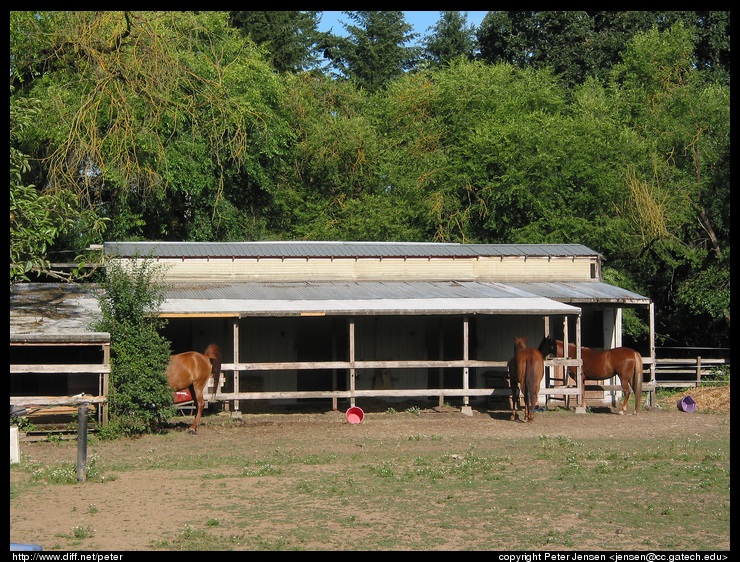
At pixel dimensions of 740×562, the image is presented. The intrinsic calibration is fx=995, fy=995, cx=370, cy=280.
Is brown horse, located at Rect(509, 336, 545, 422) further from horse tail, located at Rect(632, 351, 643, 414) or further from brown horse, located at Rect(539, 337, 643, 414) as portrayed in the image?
horse tail, located at Rect(632, 351, 643, 414)

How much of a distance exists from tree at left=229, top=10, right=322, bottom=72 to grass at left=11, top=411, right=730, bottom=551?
1195 inches

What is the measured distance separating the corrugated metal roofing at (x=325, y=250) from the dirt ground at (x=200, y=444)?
15.3 ft

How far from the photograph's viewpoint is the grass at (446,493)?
9.24 meters

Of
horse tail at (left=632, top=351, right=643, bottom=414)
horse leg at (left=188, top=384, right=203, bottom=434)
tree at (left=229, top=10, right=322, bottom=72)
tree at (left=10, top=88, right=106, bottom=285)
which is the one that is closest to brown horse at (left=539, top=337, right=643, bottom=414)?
horse tail at (left=632, top=351, right=643, bottom=414)

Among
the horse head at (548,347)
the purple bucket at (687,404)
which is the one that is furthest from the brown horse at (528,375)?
the purple bucket at (687,404)

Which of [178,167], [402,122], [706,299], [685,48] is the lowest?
[706,299]

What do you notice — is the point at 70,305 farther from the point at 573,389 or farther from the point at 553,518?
the point at 553,518

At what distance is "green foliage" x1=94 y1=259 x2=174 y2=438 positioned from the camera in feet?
54.1

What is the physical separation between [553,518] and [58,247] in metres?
21.2

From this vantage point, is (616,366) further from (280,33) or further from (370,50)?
(370,50)

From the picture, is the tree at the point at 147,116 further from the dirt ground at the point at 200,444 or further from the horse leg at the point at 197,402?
the dirt ground at the point at 200,444

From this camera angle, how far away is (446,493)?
11602mm

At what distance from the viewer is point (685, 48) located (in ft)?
125
